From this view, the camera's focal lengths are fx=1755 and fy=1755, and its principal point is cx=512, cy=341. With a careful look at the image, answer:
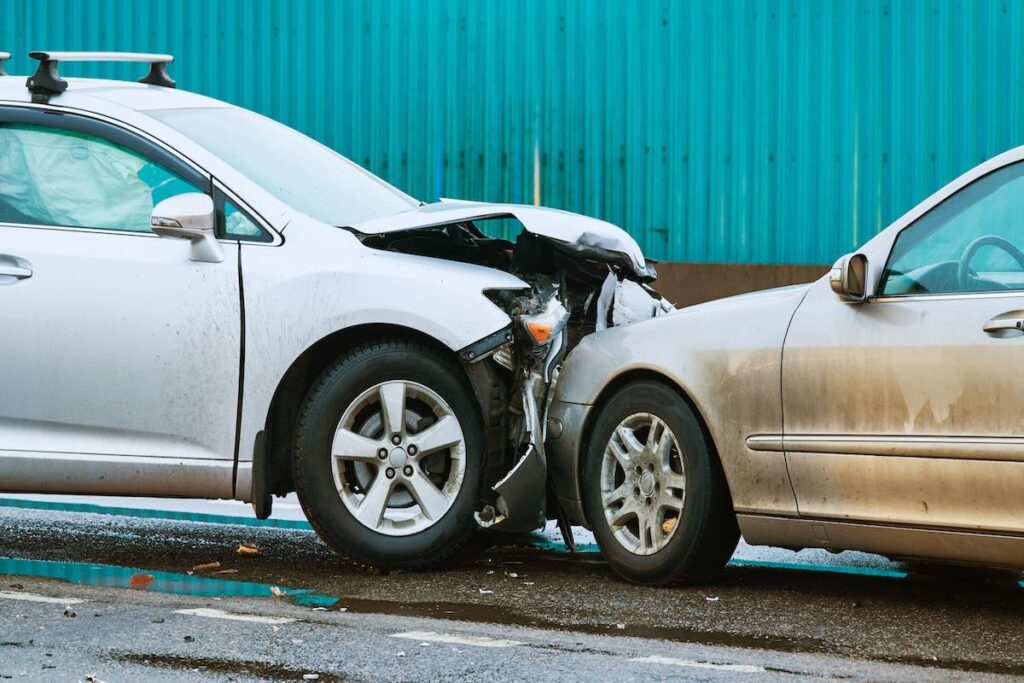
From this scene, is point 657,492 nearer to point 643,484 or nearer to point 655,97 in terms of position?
point 643,484

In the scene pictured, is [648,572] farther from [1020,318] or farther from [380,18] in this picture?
[380,18]

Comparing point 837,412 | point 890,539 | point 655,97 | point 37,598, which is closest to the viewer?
point 890,539

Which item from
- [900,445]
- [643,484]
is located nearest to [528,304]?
[643,484]

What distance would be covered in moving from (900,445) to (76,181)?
11.2ft

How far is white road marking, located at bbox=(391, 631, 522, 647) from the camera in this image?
5.37m

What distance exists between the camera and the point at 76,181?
7.00 metres

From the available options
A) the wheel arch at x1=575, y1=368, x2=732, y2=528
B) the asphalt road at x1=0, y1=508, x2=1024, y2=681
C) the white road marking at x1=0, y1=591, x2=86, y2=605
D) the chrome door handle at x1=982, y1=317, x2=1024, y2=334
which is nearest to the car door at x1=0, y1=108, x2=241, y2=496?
the asphalt road at x1=0, y1=508, x2=1024, y2=681

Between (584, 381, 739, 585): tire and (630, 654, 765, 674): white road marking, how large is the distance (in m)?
1.12

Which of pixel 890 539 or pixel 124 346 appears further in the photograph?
pixel 124 346

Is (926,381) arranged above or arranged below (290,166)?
below

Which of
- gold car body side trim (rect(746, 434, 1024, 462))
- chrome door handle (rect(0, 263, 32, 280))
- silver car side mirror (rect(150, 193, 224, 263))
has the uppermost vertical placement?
silver car side mirror (rect(150, 193, 224, 263))

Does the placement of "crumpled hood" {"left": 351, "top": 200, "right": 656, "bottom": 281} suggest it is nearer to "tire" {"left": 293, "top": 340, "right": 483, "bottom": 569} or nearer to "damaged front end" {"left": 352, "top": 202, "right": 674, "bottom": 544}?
"damaged front end" {"left": 352, "top": 202, "right": 674, "bottom": 544}

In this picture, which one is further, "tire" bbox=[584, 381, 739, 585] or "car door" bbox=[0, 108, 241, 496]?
"car door" bbox=[0, 108, 241, 496]

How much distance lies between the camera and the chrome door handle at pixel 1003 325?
17.8 ft
